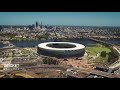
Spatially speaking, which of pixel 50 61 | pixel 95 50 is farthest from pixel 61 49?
pixel 95 50

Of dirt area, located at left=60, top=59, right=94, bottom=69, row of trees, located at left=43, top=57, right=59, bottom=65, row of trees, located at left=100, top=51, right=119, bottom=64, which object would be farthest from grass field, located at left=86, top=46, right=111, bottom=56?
row of trees, located at left=43, top=57, right=59, bottom=65

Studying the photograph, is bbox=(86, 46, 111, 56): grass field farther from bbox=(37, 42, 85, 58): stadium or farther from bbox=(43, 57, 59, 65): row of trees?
bbox=(43, 57, 59, 65): row of trees

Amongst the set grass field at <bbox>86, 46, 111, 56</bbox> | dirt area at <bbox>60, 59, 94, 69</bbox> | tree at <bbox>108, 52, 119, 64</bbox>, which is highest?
grass field at <bbox>86, 46, 111, 56</bbox>

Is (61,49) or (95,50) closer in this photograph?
(95,50)

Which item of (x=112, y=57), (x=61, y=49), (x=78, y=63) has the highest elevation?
(x=61, y=49)

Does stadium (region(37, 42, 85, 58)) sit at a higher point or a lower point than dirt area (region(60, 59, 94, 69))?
higher

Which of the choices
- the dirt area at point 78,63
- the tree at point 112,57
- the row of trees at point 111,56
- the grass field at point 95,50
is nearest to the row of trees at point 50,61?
the dirt area at point 78,63

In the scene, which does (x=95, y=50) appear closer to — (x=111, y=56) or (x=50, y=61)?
(x=111, y=56)

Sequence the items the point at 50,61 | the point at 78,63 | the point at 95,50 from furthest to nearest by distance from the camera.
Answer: the point at 95,50 < the point at 78,63 < the point at 50,61

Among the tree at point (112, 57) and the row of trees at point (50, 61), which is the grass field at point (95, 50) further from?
the row of trees at point (50, 61)
